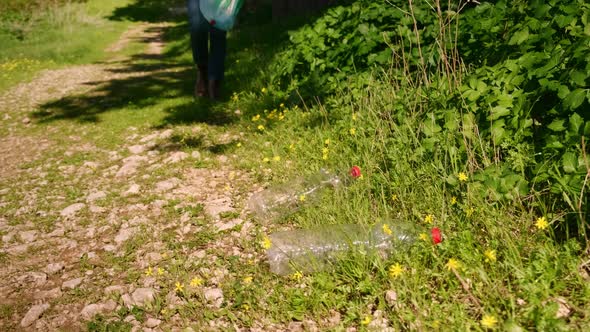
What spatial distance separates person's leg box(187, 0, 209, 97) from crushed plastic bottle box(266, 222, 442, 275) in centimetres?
351

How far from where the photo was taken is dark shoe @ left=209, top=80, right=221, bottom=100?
5.76 metres

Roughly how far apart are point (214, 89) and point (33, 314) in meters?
3.81

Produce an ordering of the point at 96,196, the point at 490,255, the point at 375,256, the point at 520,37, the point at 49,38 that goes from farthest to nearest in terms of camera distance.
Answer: the point at 49,38 → the point at 96,196 → the point at 520,37 → the point at 375,256 → the point at 490,255

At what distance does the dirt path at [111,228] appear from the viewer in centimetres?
250

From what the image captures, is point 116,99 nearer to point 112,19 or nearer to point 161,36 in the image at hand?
point 161,36

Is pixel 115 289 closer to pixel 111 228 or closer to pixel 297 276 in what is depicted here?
pixel 111 228

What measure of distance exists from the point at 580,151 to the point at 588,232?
0.40m

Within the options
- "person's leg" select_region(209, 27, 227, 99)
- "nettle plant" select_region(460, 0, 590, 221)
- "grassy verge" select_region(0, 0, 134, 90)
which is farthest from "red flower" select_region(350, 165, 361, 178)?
"grassy verge" select_region(0, 0, 134, 90)

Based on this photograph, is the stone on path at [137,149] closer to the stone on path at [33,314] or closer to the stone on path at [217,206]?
the stone on path at [217,206]

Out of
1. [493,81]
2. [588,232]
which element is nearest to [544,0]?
[493,81]

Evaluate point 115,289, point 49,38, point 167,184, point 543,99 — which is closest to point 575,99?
point 543,99

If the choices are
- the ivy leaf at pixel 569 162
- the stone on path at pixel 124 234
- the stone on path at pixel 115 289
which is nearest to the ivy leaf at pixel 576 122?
the ivy leaf at pixel 569 162

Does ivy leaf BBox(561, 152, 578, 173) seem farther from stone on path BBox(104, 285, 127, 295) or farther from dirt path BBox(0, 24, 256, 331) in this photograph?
stone on path BBox(104, 285, 127, 295)

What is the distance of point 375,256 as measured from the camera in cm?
235
